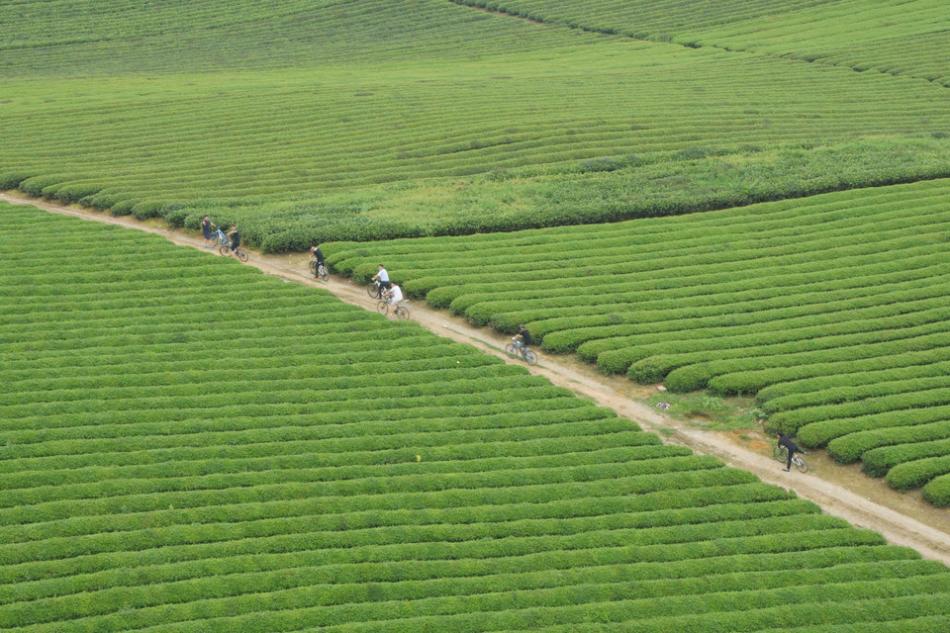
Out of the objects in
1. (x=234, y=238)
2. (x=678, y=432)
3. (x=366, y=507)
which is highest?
(x=234, y=238)

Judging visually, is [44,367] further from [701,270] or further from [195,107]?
[195,107]

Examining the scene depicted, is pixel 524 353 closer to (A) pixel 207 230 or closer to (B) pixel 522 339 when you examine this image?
(B) pixel 522 339

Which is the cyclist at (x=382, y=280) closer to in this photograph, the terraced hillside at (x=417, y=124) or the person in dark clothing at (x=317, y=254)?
the person in dark clothing at (x=317, y=254)

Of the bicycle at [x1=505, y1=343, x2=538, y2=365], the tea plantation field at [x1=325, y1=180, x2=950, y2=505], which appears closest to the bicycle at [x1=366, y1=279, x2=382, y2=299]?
the tea plantation field at [x1=325, y1=180, x2=950, y2=505]

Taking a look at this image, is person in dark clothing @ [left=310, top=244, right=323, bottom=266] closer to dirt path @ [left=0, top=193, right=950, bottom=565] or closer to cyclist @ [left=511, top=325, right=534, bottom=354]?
dirt path @ [left=0, top=193, right=950, bottom=565]

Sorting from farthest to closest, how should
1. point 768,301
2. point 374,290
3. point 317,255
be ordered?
point 317,255, point 374,290, point 768,301

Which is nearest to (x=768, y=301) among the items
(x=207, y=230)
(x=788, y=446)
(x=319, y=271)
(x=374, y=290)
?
(x=788, y=446)
